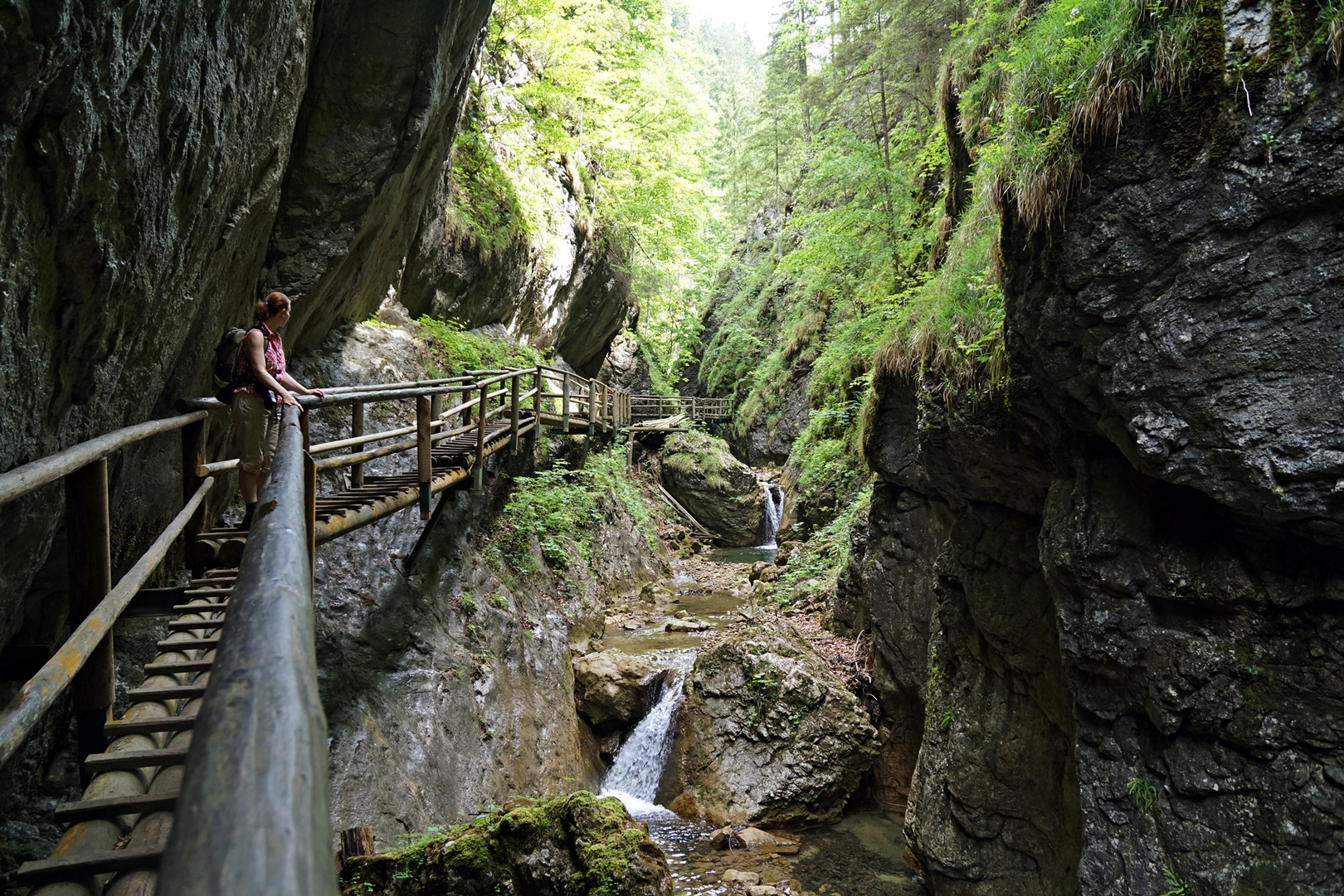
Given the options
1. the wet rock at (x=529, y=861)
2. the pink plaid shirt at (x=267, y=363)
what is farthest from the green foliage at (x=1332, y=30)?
the pink plaid shirt at (x=267, y=363)

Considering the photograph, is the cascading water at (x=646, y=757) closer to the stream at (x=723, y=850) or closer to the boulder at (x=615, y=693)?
the stream at (x=723, y=850)

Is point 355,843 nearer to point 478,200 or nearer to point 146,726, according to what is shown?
point 146,726

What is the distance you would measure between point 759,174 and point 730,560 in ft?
66.9

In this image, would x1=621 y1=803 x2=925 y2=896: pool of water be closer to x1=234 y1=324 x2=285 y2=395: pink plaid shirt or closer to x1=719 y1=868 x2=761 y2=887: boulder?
x1=719 y1=868 x2=761 y2=887: boulder

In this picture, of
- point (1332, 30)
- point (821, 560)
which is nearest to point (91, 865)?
point (1332, 30)

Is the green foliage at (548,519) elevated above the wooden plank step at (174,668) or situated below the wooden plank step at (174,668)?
above

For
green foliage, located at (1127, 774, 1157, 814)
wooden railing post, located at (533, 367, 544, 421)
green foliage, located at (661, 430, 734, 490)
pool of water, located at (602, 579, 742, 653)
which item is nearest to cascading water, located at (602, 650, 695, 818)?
pool of water, located at (602, 579, 742, 653)

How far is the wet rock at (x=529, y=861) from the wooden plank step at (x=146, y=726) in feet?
9.56

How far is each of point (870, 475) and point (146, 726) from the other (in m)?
12.1

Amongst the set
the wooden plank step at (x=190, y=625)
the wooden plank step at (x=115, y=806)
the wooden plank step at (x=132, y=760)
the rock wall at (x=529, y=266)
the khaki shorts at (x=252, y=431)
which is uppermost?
the rock wall at (x=529, y=266)

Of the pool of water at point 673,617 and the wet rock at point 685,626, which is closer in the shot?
the pool of water at point 673,617

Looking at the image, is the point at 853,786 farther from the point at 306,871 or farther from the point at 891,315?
the point at 306,871

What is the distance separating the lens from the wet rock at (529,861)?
4.48 metres

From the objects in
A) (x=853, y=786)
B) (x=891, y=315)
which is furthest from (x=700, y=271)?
(x=853, y=786)
